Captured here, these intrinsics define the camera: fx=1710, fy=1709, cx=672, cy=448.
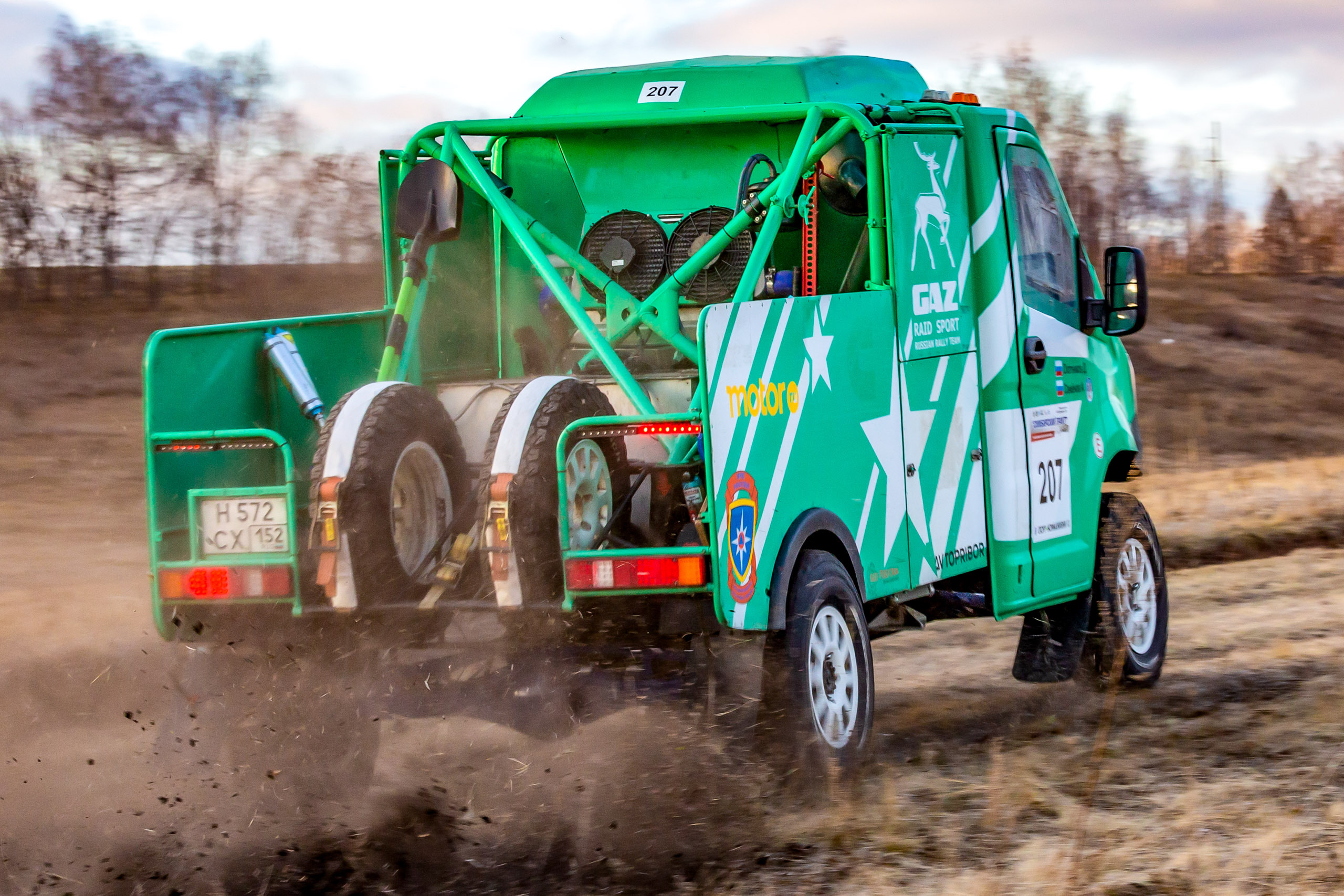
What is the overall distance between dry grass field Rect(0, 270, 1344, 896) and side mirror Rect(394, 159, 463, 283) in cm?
184

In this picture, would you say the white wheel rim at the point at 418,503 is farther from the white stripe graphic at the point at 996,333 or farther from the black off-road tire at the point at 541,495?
the white stripe graphic at the point at 996,333

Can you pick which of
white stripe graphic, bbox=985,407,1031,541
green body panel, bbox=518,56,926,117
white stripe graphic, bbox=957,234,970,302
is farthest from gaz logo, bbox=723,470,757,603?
green body panel, bbox=518,56,926,117

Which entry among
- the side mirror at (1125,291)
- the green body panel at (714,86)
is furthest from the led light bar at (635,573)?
the side mirror at (1125,291)

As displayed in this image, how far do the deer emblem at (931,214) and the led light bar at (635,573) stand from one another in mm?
1798

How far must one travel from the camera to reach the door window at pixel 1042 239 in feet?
24.1

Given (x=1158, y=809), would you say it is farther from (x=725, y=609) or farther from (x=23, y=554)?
(x=23, y=554)

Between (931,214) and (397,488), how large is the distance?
2368 mm

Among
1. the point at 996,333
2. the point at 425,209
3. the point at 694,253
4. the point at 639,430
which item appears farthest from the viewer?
the point at 996,333

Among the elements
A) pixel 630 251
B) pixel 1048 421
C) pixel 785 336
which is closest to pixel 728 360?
pixel 785 336

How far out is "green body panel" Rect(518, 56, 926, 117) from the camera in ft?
23.4

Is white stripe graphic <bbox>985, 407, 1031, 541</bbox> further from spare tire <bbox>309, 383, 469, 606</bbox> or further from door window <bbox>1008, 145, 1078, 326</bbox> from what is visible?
spare tire <bbox>309, 383, 469, 606</bbox>

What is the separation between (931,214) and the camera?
21.6 feet

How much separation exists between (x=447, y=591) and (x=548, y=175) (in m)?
2.54

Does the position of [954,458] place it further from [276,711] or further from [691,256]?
[276,711]
